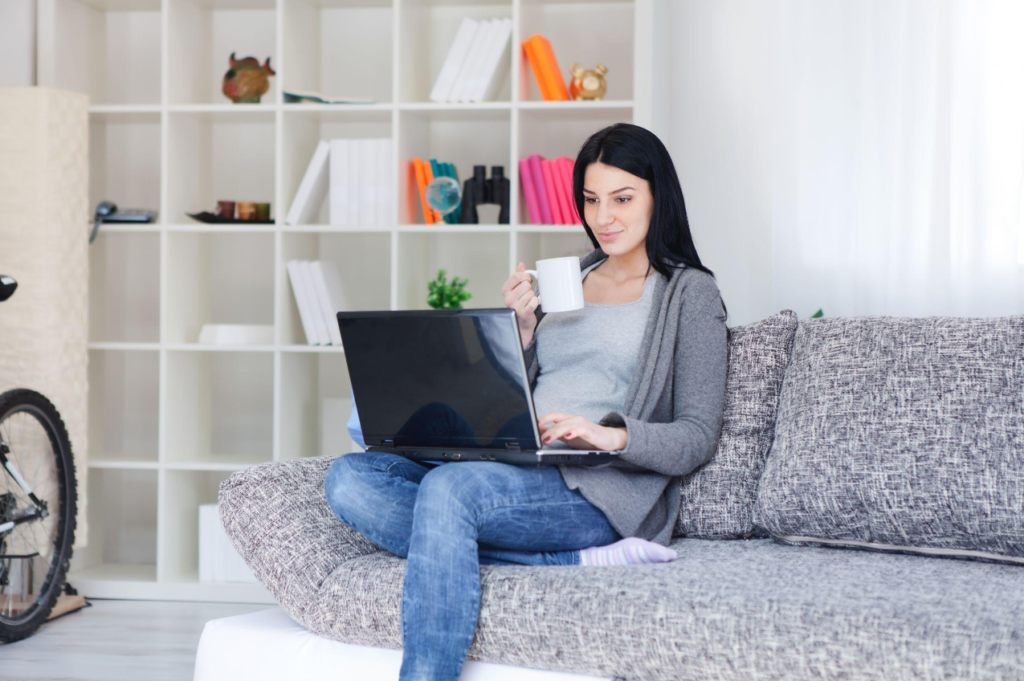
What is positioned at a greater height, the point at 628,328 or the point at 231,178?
the point at 231,178

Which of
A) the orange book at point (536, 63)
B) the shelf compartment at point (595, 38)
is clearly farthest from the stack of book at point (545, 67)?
the shelf compartment at point (595, 38)

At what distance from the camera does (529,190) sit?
3010 millimetres

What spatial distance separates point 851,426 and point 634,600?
58 cm

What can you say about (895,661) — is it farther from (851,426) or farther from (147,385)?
(147,385)

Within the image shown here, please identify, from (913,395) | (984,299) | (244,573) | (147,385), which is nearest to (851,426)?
(913,395)

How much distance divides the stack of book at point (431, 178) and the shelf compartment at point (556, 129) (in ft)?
0.70

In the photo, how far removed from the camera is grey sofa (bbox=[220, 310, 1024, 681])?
54.6 inches

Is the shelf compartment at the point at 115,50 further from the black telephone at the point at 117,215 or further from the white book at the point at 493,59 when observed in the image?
the white book at the point at 493,59

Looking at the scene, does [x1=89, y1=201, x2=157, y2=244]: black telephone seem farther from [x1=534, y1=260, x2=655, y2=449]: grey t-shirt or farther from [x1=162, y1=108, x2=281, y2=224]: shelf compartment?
[x1=534, y1=260, x2=655, y2=449]: grey t-shirt

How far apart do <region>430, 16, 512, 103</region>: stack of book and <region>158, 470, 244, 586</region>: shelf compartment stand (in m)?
1.45

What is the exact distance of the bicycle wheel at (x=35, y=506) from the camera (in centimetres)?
266

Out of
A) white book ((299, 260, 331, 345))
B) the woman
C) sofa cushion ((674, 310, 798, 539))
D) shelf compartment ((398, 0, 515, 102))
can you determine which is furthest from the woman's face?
white book ((299, 260, 331, 345))

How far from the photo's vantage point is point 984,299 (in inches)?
97.6

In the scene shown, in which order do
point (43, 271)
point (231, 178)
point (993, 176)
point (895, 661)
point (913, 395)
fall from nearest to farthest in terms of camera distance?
point (895, 661) < point (913, 395) < point (993, 176) < point (43, 271) < point (231, 178)
